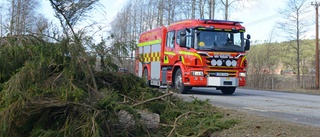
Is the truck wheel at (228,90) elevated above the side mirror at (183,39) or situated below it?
below

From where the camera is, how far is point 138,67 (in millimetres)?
17453

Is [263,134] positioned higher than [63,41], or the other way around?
[63,41]

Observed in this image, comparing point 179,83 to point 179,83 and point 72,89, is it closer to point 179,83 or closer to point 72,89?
point 179,83

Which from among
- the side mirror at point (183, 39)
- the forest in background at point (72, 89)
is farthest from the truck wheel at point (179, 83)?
the forest in background at point (72, 89)

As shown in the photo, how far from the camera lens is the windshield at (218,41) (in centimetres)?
1293

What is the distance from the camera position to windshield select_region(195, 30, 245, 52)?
1293cm

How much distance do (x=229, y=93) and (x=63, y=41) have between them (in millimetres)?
9033

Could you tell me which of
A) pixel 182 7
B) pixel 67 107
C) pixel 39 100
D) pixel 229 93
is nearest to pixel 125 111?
pixel 67 107

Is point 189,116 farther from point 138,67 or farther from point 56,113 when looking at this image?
point 138,67

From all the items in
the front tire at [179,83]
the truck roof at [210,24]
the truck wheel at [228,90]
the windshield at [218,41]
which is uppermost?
the truck roof at [210,24]

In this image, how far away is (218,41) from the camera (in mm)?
13117

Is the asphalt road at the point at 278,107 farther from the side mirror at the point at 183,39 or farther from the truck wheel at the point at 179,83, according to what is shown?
the side mirror at the point at 183,39

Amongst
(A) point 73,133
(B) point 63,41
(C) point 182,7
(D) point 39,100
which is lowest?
(A) point 73,133

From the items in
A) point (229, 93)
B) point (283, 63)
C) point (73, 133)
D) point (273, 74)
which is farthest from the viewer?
point (283, 63)
